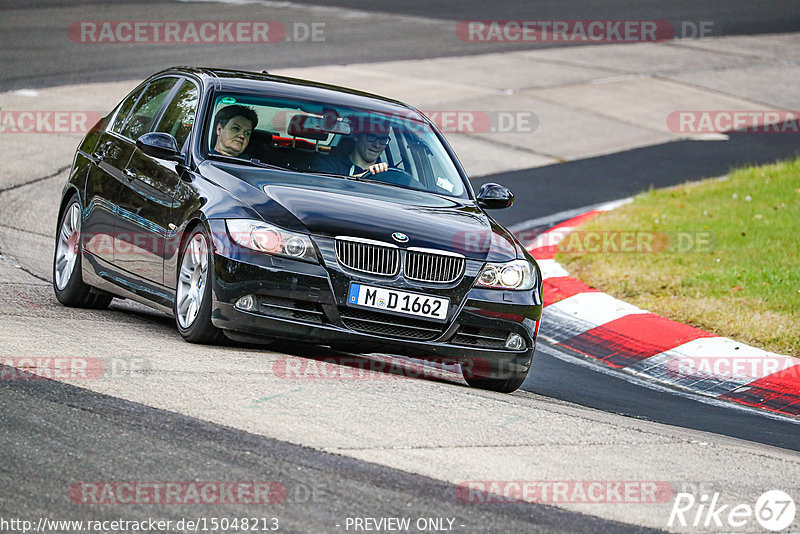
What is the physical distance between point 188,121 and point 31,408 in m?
3.17

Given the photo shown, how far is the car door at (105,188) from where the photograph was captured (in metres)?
8.41

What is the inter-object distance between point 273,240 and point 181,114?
6.01ft

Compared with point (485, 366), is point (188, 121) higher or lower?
higher

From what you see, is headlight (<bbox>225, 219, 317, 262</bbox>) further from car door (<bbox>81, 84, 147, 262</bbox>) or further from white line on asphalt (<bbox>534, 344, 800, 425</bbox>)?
white line on asphalt (<bbox>534, 344, 800, 425</bbox>)

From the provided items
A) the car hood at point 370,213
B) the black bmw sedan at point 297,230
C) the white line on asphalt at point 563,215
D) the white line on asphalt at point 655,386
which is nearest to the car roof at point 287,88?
the black bmw sedan at point 297,230

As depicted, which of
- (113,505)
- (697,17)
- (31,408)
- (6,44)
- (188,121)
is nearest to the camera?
(113,505)

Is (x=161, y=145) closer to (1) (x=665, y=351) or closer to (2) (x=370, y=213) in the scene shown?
(2) (x=370, y=213)

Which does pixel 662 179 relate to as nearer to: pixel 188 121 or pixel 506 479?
pixel 188 121

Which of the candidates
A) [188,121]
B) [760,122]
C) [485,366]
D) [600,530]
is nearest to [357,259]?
[485,366]

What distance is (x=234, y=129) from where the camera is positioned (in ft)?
26.5

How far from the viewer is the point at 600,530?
4621 millimetres

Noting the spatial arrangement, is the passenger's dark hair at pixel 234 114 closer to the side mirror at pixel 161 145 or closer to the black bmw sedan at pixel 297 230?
the black bmw sedan at pixel 297 230

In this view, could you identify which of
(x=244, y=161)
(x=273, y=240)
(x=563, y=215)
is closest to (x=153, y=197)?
(x=244, y=161)

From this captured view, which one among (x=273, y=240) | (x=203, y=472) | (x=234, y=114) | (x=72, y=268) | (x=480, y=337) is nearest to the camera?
(x=203, y=472)
